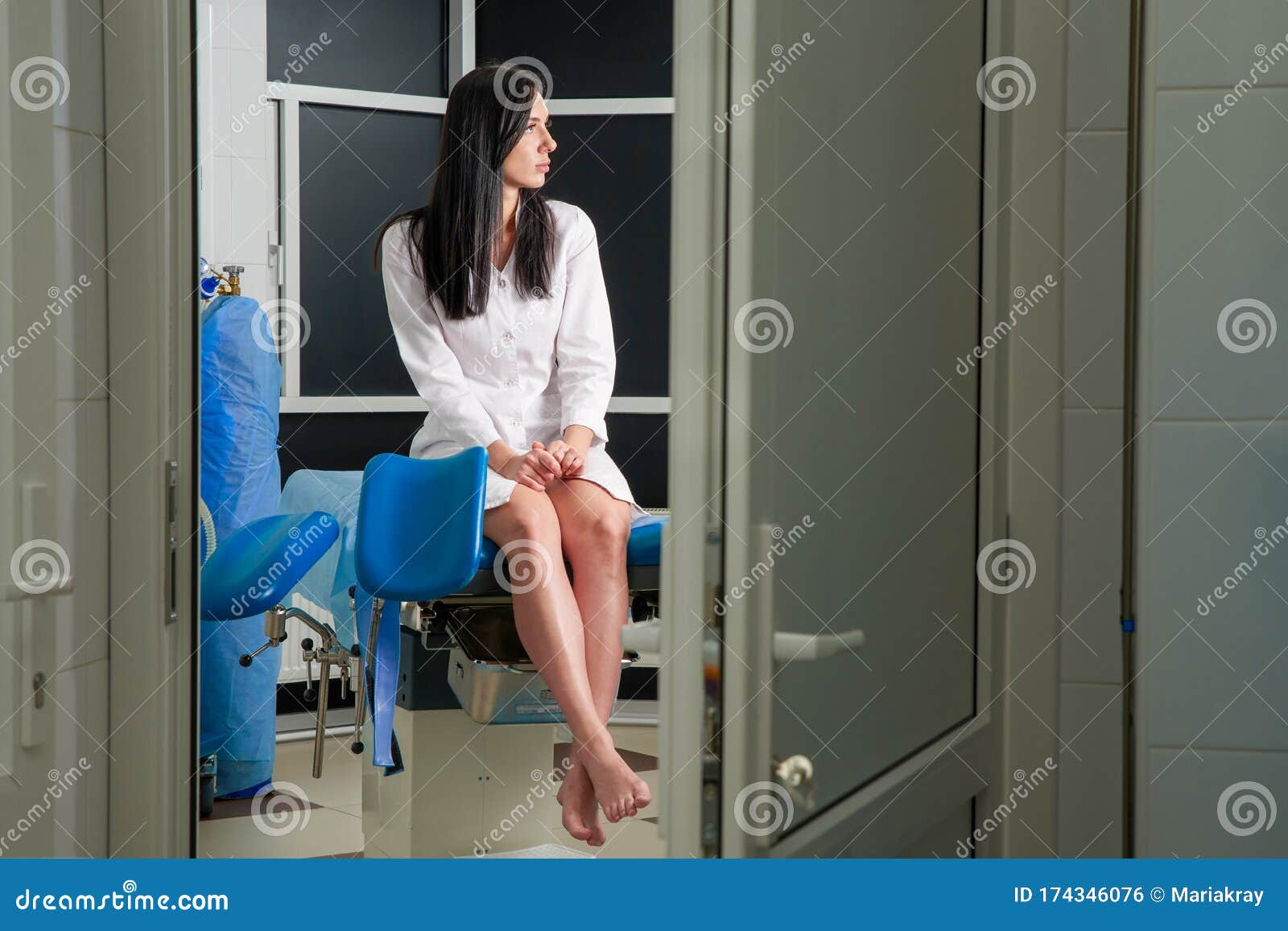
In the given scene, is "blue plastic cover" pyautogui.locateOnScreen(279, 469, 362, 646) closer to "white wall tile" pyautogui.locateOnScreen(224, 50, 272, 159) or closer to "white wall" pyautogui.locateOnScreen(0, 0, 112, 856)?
"white wall tile" pyautogui.locateOnScreen(224, 50, 272, 159)

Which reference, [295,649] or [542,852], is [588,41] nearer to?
[295,649]

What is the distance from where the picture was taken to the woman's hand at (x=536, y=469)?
1921 mm

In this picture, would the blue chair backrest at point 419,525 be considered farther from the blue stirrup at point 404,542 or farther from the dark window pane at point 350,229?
the dark window pane at point 350,229

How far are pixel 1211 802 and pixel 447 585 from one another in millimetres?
1081

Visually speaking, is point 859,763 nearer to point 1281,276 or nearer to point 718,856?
point 718,856

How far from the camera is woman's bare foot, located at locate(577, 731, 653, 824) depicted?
1.65 metres

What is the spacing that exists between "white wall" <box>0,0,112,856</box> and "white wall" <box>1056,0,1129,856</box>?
28.7 inches

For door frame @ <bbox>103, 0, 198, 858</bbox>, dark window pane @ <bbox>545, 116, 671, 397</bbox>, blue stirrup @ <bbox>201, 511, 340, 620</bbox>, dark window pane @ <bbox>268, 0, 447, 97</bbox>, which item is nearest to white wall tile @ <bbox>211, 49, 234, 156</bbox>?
dark window pane @ <bbox>268, 0, 447, 97</bbox>

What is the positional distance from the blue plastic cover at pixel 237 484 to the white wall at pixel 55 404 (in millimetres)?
1357

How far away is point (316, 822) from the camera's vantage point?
2.21 metres

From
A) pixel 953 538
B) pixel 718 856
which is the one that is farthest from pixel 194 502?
pixel 953 538

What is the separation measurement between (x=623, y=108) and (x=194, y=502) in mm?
2320

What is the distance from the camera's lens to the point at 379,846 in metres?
1.95

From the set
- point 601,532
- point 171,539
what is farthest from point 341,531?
point 171,539
